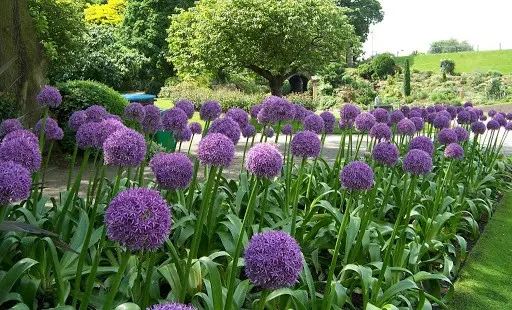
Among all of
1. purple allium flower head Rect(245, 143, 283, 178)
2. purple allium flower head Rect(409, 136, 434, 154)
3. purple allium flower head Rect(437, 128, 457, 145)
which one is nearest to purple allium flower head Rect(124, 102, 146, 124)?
purple allium flower head Rect(245, 143, 283, 178)

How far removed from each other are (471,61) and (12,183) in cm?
6043

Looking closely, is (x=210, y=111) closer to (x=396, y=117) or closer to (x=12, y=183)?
(x=12, y=183)

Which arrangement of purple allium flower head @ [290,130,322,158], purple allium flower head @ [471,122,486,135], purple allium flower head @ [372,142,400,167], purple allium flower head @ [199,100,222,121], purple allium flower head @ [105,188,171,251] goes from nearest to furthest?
1. purple allium flower head @ [105,188,171,251]
2. purple allium flower head @ [290,130,322,158]
3. purple allium flower head @ [372,142,400,167]
4. purple allium flower head @ [199,100,222,121]
5. purple allium flower head @ [471,122,486,135]

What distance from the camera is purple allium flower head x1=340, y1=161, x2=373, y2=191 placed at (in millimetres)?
3016

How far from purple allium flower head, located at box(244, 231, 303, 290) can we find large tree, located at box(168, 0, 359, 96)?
17.6m

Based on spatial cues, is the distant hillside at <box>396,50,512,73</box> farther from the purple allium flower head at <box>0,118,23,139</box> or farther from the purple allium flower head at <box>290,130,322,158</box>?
the purple allium flower head at <box>0,118,23,139</box>

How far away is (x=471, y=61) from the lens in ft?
180

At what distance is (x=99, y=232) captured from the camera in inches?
112

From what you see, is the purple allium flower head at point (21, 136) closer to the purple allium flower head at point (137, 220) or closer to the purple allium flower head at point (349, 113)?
the purple allium flower head at point (137, 220)

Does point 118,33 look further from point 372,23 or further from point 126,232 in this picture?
point 126,232

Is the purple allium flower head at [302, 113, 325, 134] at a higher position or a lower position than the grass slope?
higher

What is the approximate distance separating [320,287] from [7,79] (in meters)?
6.94

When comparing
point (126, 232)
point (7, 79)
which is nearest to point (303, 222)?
point (126, 232)

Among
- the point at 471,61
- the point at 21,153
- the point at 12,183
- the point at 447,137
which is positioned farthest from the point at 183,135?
the point at 471,61
